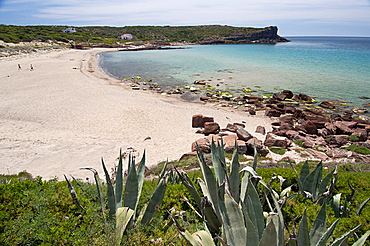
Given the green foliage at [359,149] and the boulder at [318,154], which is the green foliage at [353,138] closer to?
the green foliage at [359,149]

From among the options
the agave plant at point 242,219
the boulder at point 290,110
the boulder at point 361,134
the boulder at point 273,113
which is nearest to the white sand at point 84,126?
the boulder at point 273,113

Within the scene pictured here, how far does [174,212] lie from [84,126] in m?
11.0

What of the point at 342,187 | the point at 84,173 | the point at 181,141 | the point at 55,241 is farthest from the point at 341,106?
the point at 55,241

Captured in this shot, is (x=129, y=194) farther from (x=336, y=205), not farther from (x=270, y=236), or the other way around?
(x=336, y=205)

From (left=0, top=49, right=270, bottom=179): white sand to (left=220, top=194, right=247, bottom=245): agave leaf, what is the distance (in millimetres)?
6934

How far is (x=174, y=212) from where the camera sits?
388cm

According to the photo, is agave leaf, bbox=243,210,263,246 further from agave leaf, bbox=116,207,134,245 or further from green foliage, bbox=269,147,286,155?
green foliage, bbox=269,147,286,155

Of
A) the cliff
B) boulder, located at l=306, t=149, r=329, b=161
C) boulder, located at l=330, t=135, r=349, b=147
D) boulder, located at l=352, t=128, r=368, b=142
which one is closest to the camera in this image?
boulder, located at l=306, t=149, r=329, b=161

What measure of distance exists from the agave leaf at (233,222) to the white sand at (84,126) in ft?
22.8

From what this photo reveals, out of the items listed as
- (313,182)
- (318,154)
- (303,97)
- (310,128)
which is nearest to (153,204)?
(313,182)

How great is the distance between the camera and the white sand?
9383 mm

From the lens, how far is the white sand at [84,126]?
9383mm

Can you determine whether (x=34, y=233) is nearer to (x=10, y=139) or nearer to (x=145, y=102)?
(x=10, y=139)

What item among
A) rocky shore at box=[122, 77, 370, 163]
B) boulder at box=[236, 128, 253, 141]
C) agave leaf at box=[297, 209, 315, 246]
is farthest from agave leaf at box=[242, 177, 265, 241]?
boulder at box=[236, 128, 253, 141]
